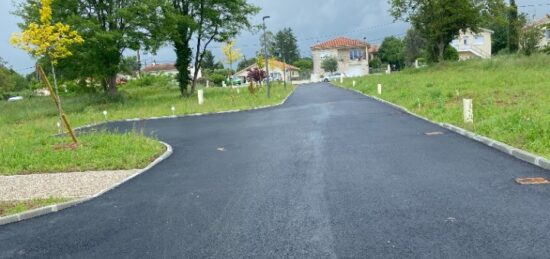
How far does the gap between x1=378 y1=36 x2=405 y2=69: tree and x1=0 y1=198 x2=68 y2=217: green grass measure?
84966mm

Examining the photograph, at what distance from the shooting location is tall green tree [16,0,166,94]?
30.4 m

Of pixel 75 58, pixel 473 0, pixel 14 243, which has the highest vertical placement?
pixel 473 0

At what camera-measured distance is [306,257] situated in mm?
4602

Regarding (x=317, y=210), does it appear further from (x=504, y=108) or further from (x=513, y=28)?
(x=513, y=28)

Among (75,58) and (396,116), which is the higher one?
(75,58)

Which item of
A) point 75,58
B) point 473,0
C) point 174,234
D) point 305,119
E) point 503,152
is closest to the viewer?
point 174,234

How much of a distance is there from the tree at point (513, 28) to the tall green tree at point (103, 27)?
4047cm

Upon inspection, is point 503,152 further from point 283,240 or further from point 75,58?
point 75,58

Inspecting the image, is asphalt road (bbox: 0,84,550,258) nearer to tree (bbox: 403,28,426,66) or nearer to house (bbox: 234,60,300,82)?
tree (bbox: 403,28,426,66)

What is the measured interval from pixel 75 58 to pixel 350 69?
63343mm

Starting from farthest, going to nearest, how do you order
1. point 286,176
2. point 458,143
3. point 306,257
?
point 458,143
point 286,176
point 306,257

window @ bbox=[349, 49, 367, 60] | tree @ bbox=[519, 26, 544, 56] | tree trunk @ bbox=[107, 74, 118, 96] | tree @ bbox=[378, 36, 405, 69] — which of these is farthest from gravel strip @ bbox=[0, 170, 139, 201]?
tree @ bbox=[378, 36, 405, 69]

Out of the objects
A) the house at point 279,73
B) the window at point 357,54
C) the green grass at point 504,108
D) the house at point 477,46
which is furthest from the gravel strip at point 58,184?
the window at point 357,54

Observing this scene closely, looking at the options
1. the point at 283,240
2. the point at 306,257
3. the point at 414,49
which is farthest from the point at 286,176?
the point at 414,49
